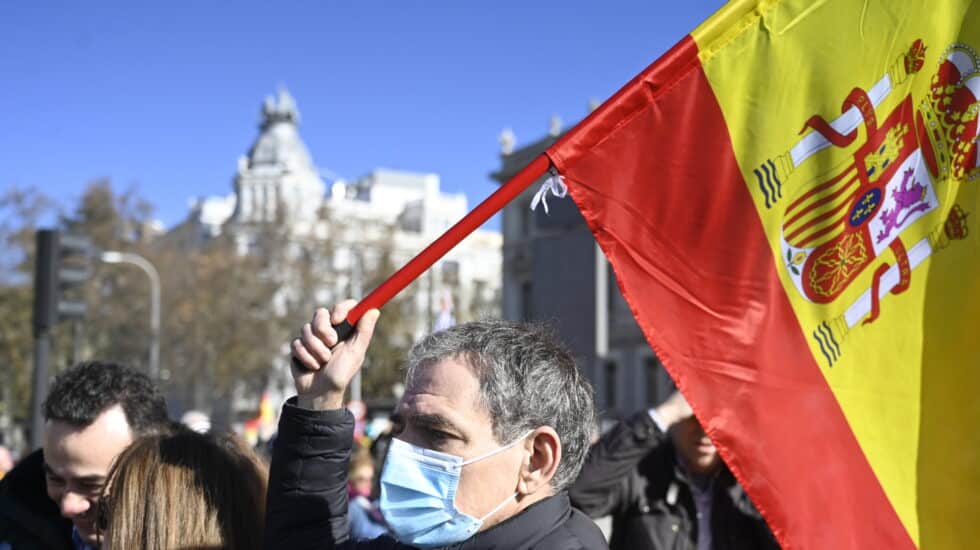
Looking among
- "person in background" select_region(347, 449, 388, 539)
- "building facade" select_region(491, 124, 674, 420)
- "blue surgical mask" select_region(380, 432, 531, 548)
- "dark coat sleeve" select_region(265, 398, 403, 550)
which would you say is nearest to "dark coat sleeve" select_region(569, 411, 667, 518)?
"dark coat sleeve" select_region(265, 398, 403, 550)

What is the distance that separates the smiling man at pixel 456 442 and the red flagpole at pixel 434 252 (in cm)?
3

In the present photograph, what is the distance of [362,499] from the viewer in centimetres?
737

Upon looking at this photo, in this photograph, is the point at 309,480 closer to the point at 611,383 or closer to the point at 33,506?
the point at 33,506

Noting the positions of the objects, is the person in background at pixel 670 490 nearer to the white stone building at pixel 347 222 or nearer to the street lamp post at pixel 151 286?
A: the white stone building at pixel 347 222

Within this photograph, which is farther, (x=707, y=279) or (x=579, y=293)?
(x=579, y=293)

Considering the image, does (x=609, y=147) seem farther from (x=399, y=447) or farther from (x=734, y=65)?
(x=399, y=447)

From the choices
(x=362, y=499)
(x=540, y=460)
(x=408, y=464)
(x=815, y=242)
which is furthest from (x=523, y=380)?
(x=362, y=499)

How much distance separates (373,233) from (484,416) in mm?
43934

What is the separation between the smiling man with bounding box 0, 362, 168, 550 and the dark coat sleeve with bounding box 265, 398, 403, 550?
842 mm

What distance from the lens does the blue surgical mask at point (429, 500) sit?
7.89 ft

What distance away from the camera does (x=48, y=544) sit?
338 cm

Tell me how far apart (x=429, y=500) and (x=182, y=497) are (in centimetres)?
67

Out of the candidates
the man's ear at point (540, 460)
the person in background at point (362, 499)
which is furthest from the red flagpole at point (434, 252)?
the person in background at point (362, 499)

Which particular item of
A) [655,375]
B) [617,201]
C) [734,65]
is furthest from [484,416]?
[655,375]
